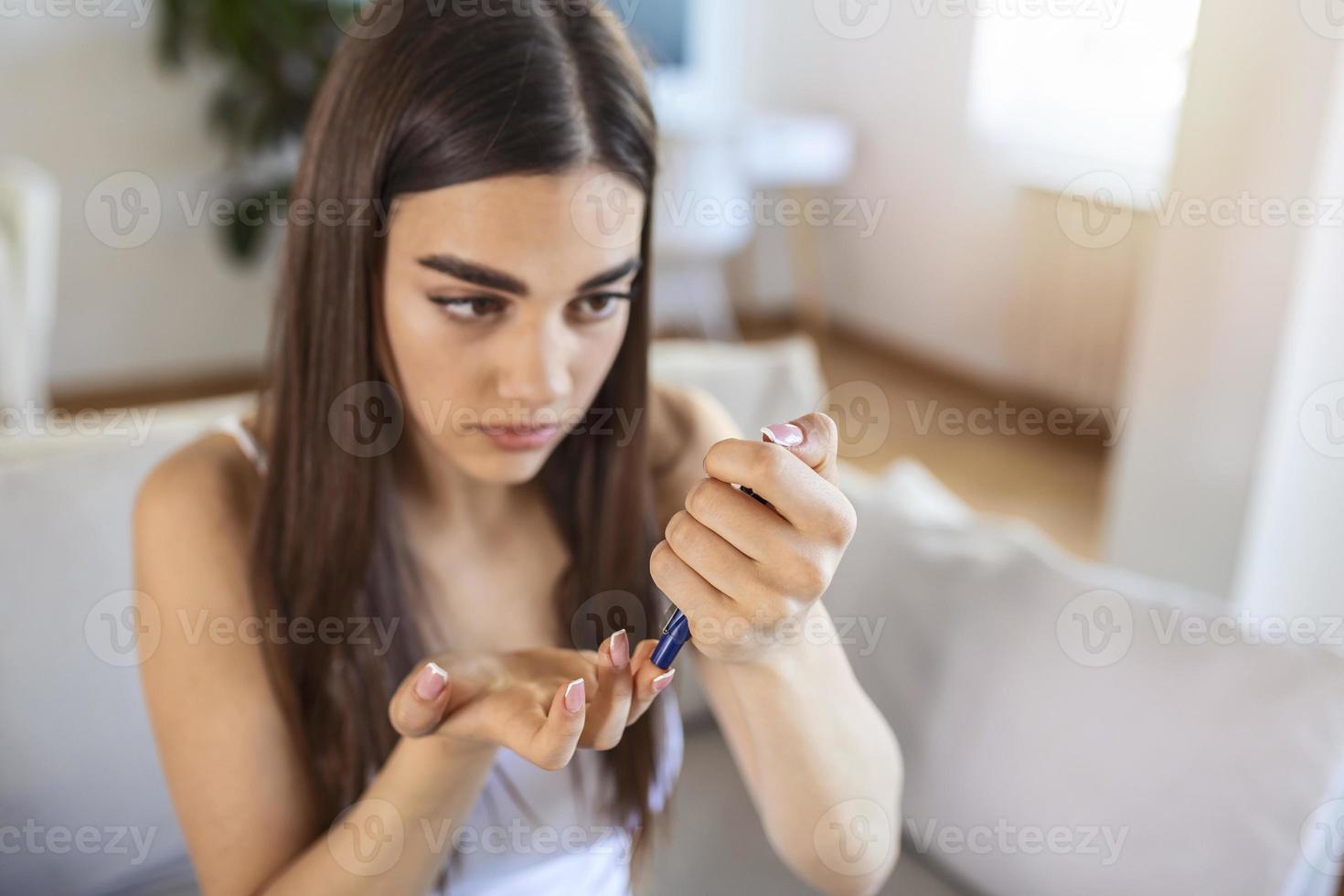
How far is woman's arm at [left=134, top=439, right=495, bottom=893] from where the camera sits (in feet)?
2.57

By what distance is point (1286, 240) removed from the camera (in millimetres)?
1264

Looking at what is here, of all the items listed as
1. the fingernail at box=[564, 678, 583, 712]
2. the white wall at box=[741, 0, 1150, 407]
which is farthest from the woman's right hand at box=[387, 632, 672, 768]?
the white wall at box=[741, 0, 1150, 407]

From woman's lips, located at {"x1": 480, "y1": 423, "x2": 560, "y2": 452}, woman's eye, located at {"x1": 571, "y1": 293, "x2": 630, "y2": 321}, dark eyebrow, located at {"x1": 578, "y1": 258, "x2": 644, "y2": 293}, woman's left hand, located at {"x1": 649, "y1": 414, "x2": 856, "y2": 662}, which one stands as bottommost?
woman's lips, located at {"x1": 480, "y1": 423, "x2": 560, "y2": 452}

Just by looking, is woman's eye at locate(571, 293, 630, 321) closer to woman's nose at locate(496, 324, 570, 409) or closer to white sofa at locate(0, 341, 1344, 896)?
woman's nose at locate(496, 324, 570, 409)

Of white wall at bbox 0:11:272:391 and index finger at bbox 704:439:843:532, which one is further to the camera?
white wall at bbox 0:11:272:391

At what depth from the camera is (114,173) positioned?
3342 mm

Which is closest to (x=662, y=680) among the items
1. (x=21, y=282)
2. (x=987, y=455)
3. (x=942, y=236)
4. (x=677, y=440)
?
(x=677, y=440)

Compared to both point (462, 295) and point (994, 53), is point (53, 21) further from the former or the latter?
point (462, 295)

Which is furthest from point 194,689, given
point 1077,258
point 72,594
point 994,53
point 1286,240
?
point 994,53

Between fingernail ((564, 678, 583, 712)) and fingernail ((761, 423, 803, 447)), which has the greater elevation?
fingernail ((761, 423, 803, 447))

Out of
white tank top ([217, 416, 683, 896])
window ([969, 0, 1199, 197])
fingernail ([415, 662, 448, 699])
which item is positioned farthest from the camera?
window ([969, 0, 1199, 197])

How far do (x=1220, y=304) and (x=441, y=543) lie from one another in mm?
922

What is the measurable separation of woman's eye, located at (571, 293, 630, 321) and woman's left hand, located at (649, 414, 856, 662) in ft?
0.87

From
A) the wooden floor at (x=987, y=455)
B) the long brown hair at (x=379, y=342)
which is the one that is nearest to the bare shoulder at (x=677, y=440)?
the long brown hair at (x=379, y=342)
